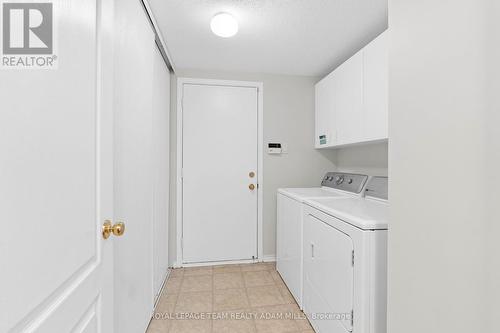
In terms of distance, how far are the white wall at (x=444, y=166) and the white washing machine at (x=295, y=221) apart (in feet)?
3.64

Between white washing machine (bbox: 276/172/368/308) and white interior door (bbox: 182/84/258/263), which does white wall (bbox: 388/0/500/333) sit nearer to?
white washing machine (bbox: 276/172/368/308)

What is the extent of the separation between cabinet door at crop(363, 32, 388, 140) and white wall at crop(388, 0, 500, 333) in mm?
817

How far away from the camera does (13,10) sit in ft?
1.55

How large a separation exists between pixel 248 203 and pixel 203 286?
1012 millimetres

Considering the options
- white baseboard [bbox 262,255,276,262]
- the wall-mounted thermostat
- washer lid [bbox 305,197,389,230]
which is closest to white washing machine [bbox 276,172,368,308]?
white baseboard [bbox 262,255,276,262]

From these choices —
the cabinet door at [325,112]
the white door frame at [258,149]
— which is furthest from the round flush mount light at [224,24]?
the cabinet door at [325,112]

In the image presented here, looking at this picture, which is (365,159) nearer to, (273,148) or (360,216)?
(273,148)

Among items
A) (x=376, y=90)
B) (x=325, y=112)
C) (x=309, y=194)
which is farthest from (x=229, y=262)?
(x=376, y=90)

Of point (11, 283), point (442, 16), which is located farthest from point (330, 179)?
point (11, 283)

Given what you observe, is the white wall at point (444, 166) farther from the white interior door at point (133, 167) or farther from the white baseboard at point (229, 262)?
the white baseboard at point (229, 262)

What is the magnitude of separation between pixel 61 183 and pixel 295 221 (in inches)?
69.9

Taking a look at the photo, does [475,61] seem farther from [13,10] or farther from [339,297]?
[339,297]

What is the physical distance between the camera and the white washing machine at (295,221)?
1.96 m

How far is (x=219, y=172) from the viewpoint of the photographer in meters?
2.75
